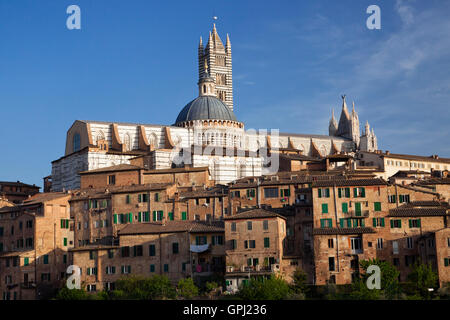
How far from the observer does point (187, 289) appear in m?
56.7

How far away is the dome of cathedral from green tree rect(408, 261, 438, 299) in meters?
53.7

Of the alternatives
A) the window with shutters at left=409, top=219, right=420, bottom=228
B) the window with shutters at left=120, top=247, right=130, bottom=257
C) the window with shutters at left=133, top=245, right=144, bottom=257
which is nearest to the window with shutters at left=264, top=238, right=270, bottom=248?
the window with shutters at left=133, top=245, right=144, bottom=257

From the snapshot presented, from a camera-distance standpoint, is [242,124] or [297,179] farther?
[242,124]

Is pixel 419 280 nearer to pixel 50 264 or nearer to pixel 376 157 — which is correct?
pixel 50 264

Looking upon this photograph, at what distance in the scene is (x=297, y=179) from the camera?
6988cm

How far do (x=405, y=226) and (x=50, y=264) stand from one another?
28.6m

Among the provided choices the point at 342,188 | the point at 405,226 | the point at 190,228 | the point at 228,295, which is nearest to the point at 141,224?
the point at 190,228

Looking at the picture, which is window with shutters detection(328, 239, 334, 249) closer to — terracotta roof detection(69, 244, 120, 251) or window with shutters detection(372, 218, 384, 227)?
window with shutters detection(372, 218, 384, 227)

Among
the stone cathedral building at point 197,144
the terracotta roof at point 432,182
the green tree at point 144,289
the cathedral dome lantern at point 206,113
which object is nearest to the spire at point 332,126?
the stone cathedral building at point 197,144

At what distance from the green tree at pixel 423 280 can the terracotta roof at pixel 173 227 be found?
14667 millimetres

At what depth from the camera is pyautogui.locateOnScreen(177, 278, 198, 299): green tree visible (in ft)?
185
